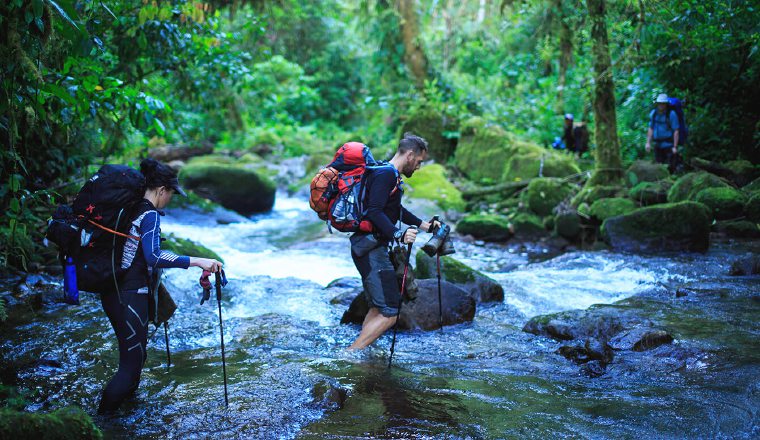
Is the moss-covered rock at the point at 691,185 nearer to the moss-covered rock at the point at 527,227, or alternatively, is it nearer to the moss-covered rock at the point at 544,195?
the moss-covered rock at the point at 544,195

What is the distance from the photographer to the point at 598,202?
13508 mm

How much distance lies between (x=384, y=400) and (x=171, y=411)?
1622 millimetres

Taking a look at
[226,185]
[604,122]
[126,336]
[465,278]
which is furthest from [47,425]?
[226,185]

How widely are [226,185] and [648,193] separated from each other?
1073cm

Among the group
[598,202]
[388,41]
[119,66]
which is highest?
[388,41]

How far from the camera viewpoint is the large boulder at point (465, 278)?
30.1ft

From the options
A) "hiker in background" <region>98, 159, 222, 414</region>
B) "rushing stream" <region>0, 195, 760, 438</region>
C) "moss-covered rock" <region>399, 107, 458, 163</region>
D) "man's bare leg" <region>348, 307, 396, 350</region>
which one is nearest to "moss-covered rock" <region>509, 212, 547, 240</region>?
"rushing stream" <region>0, 195, 760, 438</region>

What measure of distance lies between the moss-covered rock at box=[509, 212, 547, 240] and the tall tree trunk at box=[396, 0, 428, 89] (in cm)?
1051

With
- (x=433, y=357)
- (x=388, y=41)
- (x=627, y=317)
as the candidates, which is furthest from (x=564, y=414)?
(x=388, y=41)

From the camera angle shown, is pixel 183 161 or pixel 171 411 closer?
pixel 171 411

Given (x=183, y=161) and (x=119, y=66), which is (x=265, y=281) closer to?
(x=119, y=66)

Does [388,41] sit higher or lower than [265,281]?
higher

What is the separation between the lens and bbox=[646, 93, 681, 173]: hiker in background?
13961 millimetres

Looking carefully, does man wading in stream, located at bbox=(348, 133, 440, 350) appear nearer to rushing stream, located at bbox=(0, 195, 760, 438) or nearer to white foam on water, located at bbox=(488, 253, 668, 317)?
rushing stream, located at bbox=(0, 195, 760, 438)
